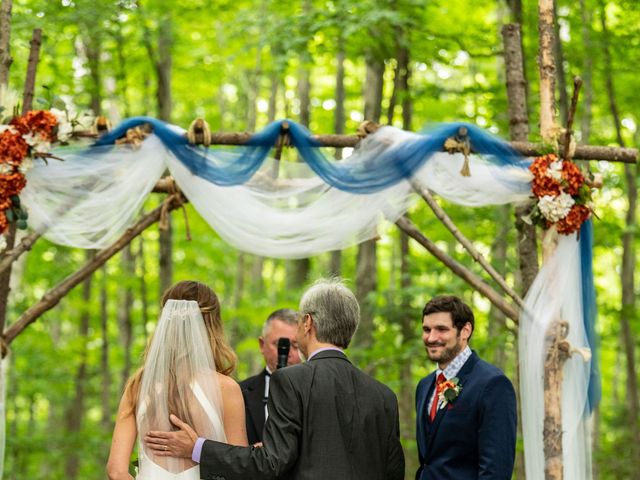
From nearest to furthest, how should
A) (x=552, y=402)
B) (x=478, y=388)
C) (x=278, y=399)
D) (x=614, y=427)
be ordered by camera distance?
(x=278, y=399) → (x=478, y=388) → (x=552, y=402) → (x=614, y=427)

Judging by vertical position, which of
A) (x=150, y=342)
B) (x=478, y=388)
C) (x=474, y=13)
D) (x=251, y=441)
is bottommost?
(x=251, y=441)

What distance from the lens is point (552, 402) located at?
16.7 ft

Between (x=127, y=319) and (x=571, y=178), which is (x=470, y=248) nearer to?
(x=571, y=178)

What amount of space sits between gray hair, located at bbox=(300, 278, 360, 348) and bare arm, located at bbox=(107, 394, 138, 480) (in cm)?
76

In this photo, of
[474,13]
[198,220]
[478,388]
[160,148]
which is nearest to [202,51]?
[198,220]

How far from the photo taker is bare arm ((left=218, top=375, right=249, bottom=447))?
11.2ft

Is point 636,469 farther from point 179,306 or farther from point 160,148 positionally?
point 179,306

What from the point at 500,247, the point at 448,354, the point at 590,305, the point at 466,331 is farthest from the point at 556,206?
the point at 500,247

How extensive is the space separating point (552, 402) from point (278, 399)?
237cm

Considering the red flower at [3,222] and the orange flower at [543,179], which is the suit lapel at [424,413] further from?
the red flower at [3,222]

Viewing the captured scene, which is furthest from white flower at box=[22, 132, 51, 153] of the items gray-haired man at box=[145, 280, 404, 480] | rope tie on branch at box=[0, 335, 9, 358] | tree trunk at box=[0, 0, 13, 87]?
gray-haired man at box=[145, 280, 404, 480]

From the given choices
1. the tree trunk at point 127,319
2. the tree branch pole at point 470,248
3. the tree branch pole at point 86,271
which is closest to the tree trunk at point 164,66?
the tree trunk at point 127,319

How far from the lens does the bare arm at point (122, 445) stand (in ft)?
10.9

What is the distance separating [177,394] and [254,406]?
4.71 ft
